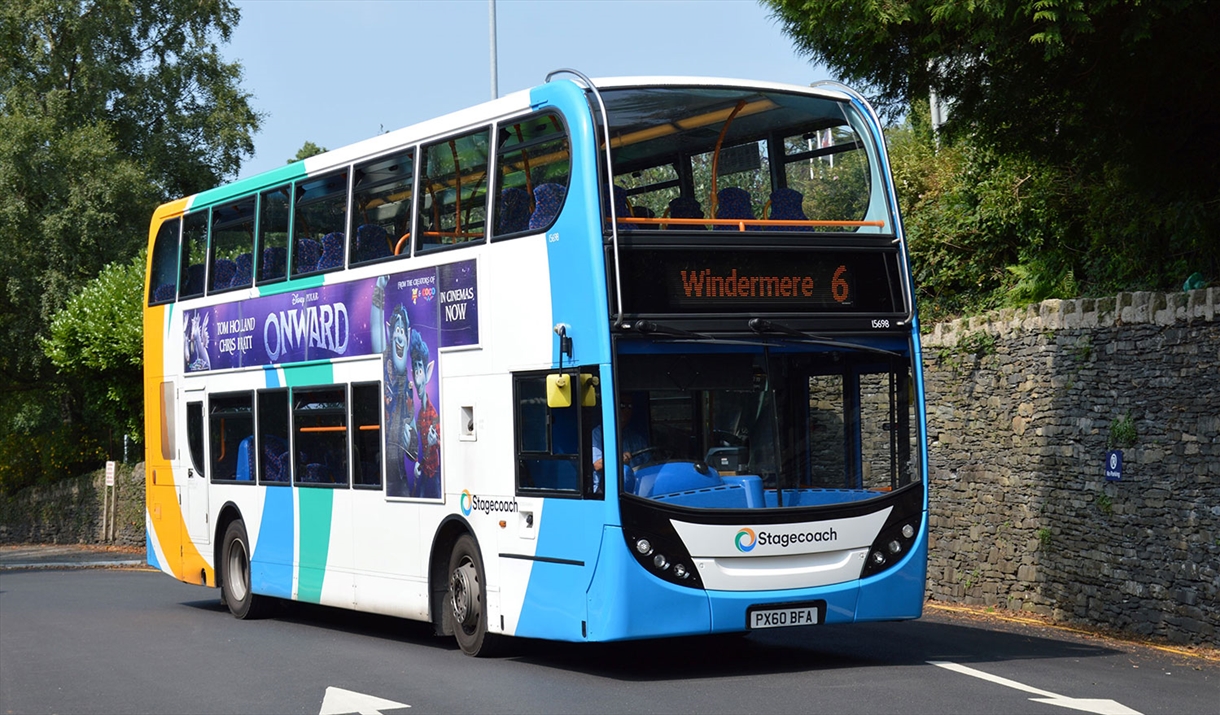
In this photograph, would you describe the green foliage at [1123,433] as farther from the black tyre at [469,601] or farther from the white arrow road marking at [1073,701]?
the black tyre at [469,601]

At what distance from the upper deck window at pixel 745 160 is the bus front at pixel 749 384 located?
0.02m

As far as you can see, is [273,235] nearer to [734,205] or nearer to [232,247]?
[232,247]

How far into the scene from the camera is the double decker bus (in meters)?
10.7

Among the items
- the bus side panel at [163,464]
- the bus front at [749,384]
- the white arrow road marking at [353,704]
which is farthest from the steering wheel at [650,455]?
the bus side panel at [163,464]

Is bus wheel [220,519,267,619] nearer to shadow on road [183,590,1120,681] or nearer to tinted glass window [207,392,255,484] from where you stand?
tinted glass window [207,392,255,484]

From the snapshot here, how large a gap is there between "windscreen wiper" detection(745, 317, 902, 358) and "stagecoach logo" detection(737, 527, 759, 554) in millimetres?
1407

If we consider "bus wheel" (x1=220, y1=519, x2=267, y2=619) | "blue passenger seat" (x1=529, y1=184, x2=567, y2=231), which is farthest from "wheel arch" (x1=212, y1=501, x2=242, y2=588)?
"blue passenger seat" (x1=529, y1=184, x2=567, y2=231)

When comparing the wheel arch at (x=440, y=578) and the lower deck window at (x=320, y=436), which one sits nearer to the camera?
the wheel arch at (x=440, y=578)

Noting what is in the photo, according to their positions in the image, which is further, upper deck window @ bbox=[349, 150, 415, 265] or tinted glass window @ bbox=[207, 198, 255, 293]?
tinted glass window @ bbox=[207, 198, 255, 293]

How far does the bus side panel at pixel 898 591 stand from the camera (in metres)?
11.1

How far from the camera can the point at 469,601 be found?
40.9 ft

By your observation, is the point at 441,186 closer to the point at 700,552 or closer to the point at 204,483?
the point at 700,552

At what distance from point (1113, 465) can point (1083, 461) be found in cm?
61

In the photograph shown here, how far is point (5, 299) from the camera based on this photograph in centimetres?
4294
